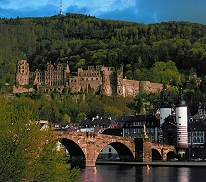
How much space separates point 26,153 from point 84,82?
115660 mm

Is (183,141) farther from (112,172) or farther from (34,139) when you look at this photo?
(34,139)

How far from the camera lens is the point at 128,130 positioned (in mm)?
98062

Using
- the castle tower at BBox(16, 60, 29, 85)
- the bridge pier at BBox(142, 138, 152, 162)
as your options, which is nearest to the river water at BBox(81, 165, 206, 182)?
the bridge pier at BBox(142, 138, 152, 162)

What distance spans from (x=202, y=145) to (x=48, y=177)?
5779 centimetres

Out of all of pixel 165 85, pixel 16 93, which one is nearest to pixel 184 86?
pixel 165 85

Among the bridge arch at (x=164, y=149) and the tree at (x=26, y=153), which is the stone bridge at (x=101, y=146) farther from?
the tree at (x=26, y=153)

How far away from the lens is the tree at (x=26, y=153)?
30.1 m

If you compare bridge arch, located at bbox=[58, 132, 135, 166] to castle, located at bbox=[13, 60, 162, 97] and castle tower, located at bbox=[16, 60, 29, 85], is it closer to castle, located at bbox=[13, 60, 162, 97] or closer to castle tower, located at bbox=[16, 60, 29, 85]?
castle, located at bbox=[13, 60, 162, 97]

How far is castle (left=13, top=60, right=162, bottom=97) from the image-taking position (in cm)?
14638

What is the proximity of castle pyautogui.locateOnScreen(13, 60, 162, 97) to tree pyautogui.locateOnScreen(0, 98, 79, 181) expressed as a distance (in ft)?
365

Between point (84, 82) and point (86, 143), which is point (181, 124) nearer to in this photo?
point (86, 143)

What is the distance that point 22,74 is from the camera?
6358 inches

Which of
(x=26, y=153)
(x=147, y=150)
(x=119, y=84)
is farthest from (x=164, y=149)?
(x=119, y=84)

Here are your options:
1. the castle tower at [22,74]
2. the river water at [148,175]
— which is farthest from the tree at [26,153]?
the castle tower at [22,74]
